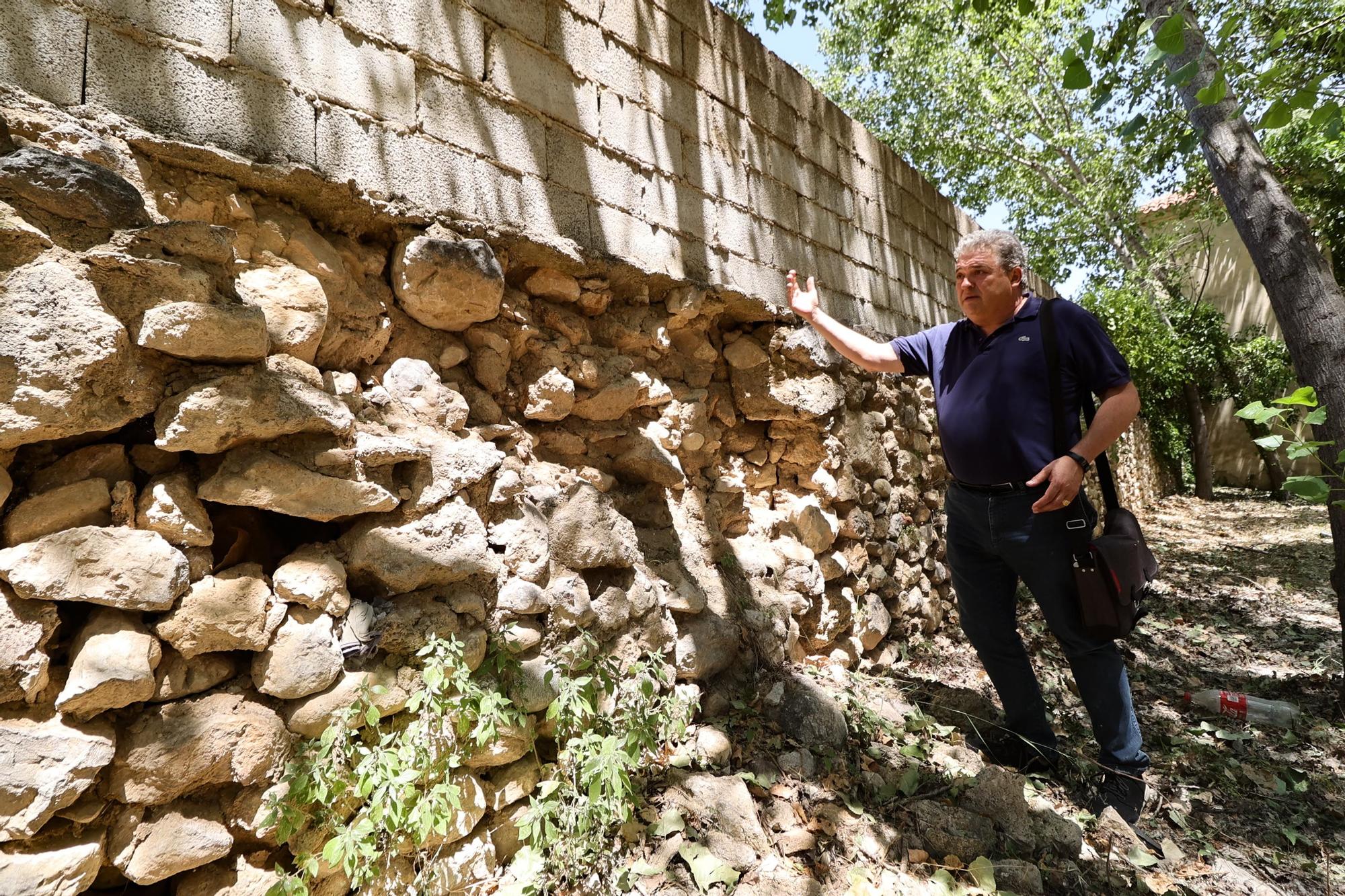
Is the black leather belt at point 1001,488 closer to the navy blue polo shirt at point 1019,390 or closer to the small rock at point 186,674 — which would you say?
the navy blue polo shirt at point 1019,390

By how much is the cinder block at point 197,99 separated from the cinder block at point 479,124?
0.36 metres

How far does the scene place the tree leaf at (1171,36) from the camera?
6.30ft

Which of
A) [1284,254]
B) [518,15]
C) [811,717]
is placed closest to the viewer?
[518,15]

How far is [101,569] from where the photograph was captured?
133 centimetres

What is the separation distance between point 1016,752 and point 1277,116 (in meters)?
2.35

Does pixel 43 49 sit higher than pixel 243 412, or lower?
higher

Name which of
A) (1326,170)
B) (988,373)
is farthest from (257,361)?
(1326,170)

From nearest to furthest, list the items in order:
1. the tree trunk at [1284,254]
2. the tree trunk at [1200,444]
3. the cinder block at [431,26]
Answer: the cinder block at [431,26]
the tree trunk at [1284,254]
the tree trunk at [1200,444]

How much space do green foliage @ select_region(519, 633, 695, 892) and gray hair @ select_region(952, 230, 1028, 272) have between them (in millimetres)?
1845

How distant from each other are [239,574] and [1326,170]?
11.8m

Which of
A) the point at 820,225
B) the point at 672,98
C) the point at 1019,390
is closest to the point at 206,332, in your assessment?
the point at 672,98

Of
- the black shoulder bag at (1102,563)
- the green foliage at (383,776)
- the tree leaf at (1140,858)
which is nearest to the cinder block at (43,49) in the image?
the green foliage at (383,776)

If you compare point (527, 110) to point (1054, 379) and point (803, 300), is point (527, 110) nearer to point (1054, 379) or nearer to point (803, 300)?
point (803, 300)

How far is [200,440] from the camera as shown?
1.47 metres
